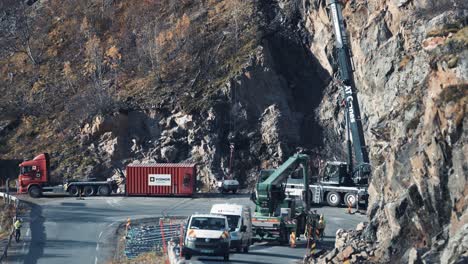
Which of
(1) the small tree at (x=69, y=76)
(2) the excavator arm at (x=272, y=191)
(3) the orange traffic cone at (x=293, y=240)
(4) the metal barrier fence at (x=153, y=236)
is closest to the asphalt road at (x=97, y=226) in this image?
(3) the orange traffic cone at (x=293, y=240)

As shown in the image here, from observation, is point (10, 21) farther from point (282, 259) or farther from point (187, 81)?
point (282, 259)

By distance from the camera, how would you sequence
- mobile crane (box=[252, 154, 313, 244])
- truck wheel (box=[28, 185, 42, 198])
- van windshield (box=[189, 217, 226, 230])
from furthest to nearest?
truck wheel (box=[28, 185, 42, 198]) < mobile crane (box=[252, 154, 313, 244]) < van windshield (box=[189, 217, 226, 230])

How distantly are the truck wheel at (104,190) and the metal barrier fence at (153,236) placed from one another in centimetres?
1353

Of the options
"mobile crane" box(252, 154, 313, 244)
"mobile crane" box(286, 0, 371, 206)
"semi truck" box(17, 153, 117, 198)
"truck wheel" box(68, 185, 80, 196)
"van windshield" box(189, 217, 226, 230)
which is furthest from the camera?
"semi truck" box(17, 153, 117, 198)

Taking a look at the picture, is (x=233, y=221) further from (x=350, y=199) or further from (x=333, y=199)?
(x=333, y=199)

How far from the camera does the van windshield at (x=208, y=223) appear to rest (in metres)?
32.3

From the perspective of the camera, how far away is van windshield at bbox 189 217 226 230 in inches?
1272

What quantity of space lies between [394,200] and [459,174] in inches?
171

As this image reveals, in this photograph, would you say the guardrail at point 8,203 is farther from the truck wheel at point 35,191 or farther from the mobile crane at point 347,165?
the mobile crane at point 347,165

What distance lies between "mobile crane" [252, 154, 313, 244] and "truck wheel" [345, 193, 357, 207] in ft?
41.7

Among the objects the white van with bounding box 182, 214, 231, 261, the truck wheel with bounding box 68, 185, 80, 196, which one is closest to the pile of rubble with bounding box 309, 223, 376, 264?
the white van with bounding box 182, 214, 231, 261

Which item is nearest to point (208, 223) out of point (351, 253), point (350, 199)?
point (351, 253)

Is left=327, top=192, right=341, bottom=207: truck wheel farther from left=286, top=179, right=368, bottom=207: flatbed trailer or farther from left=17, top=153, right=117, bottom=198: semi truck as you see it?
left=17, top=153, right=117, bottom=198: semi truck

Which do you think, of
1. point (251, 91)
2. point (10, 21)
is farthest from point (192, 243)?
point (10, 21)
